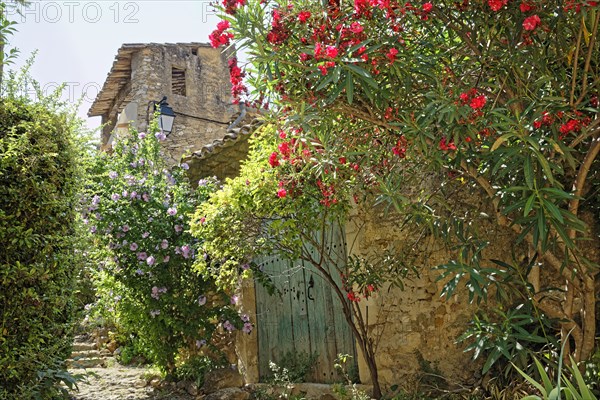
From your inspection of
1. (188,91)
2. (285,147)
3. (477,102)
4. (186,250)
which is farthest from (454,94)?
(188,91)

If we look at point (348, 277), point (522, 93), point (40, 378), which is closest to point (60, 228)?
point (40, 378)

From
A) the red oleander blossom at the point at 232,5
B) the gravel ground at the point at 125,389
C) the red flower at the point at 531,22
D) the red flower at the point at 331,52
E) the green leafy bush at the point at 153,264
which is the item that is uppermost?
the red oleander blossom at the point at 232,5

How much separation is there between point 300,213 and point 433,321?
1365 mm

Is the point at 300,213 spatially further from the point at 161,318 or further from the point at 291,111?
the point at 161,318

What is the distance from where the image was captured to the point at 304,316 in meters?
6.55

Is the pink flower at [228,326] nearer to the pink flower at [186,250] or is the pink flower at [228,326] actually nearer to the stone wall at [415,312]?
the pink flower at [186,250]

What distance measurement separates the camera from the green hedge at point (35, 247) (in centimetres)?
409

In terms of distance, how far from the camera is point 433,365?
4996 mm

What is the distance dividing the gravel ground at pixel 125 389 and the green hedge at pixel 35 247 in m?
1.99

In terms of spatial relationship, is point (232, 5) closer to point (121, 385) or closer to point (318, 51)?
point (318, 51)

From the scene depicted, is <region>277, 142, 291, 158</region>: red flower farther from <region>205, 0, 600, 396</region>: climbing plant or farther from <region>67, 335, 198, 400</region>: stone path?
<region>67, 335, 198, 400</region>: stone path

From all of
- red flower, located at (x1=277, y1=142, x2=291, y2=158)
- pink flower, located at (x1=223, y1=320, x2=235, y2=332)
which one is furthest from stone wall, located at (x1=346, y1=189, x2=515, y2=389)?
pink flower, located at (x1=223, y1=320, x2=235, y2=332)

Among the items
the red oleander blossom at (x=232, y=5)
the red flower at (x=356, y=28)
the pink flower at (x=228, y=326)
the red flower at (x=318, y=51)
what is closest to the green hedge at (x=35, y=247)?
the red oleander blossom at (x=232, y=5)

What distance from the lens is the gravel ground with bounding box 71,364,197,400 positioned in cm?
665
